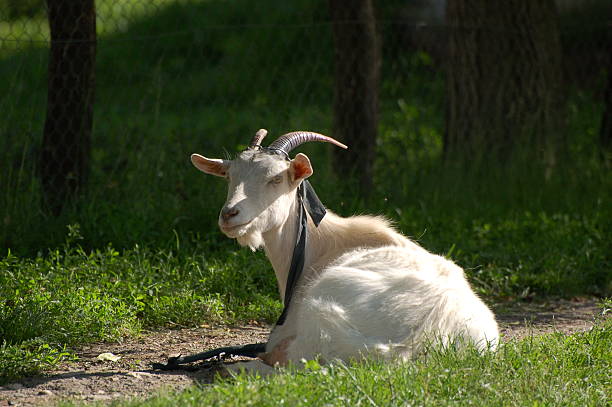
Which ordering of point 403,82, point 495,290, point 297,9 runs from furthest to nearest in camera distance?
point 297,9 < point 403,82 < point 495,290

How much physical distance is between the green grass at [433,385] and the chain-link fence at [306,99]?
153 inches

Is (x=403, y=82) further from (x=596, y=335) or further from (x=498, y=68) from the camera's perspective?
(x=596, y=335)

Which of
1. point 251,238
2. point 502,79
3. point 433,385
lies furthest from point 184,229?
point 502,79

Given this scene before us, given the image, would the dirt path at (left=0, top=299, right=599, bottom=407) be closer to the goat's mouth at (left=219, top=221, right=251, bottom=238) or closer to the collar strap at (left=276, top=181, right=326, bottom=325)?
the collar strap at (left=276, top=181, right=326, bottom=325)

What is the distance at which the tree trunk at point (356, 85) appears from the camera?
880cm

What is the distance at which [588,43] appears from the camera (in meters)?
14.3

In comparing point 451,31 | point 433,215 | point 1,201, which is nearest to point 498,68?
point 451,31

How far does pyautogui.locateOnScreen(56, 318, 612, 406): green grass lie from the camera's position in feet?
13.0

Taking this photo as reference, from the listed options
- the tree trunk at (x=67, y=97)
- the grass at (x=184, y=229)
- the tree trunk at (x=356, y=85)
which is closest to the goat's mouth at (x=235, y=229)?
the grass at (x=184, y=229)

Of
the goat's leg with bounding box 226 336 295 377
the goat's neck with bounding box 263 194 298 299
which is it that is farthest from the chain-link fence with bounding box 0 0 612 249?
the goat's leg with bounding box 226 336 295 377

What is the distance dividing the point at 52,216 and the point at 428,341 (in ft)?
13.1

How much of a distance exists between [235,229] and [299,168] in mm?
548

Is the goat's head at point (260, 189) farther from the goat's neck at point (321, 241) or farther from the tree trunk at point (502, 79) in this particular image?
the tree trunk at point (502, 79)

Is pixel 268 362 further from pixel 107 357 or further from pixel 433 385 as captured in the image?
pixel 433 385
